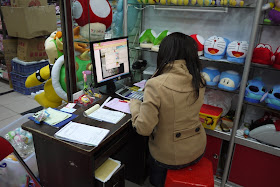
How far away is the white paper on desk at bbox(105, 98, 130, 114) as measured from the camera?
1.79m

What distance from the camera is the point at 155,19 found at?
2592 millimetres

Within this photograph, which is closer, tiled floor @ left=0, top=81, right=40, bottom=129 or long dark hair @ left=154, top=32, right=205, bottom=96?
long dark hair @ left=154, top=32, right=205, bottom=96

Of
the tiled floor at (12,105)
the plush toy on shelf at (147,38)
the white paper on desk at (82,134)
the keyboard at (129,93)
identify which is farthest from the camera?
the tiled floor at (12,105)

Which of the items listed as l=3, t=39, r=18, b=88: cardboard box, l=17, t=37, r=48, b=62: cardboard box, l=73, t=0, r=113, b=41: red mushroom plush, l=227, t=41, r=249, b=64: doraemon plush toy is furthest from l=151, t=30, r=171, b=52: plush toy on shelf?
l=3, t=39, r=18, b=88: cardboard box

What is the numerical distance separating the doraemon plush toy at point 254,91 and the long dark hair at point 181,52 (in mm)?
767

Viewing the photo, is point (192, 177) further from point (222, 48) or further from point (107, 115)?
point (222, 48)

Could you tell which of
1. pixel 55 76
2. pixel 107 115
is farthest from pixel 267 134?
pixel 55 76

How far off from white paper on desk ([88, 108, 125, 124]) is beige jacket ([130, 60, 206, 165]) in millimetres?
122

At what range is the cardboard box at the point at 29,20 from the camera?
3.58 m

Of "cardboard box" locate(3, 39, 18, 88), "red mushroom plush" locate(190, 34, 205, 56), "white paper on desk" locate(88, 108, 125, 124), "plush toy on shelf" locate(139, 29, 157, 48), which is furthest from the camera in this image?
"cardboard box" locate(3, 39, 18, 88)

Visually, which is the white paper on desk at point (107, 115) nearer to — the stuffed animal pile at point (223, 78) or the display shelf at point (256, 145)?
the stuffed animal pile at point (223, 78)

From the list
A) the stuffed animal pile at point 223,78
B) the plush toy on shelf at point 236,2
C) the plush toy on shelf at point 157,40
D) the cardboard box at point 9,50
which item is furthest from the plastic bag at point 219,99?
the cardboard box at point 9,50

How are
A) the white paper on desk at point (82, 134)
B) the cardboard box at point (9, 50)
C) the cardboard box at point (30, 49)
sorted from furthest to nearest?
the cardboard box at point (9, 50), the cardboard box at point (30, 49), the white paper on desk at point (82, 134)

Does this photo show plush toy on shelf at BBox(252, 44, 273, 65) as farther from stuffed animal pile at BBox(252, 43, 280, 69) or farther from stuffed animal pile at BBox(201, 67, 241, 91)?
stuffed animal pile at BBox(201, 67, 241, 91)
